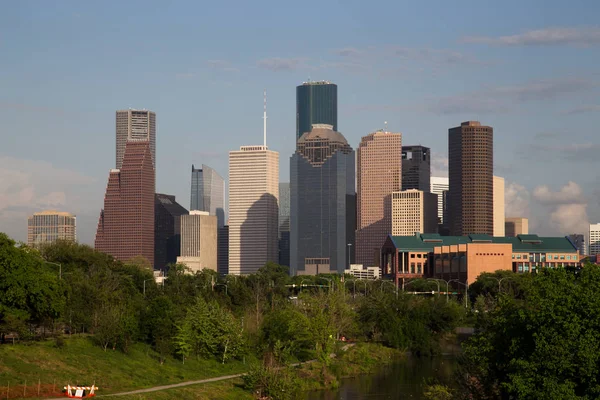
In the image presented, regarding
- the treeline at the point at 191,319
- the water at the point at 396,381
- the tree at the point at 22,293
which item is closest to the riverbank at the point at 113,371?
the treeline at the point at 191,319

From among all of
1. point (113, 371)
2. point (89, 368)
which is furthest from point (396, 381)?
point (89, 368)

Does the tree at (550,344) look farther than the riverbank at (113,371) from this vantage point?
No

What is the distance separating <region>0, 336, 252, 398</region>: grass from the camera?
94.6 meters

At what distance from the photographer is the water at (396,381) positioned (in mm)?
112375

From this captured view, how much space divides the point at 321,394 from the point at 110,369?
80.7ft

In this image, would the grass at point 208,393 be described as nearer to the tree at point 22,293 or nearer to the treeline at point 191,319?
the treeline at point 191,319

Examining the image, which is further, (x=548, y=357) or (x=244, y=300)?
(x=244, y=300)

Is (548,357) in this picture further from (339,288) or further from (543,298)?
(339,288)

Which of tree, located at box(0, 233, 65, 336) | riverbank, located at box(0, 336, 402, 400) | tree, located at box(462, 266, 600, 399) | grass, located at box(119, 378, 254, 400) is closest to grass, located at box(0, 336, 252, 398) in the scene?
riverbank, located at box(0, 336, 402, 400)

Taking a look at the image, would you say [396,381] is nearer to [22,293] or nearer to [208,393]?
[208,393]

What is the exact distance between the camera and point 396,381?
125 metres

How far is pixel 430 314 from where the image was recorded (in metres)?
168

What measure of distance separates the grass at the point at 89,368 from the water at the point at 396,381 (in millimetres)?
13245

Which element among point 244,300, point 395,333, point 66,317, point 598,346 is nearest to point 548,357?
point 598,346
